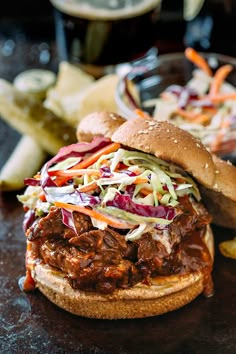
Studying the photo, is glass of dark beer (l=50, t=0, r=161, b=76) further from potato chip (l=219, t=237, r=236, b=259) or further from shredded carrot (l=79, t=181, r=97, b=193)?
shredded carrot (l=79, t=181, r=97, b=193)

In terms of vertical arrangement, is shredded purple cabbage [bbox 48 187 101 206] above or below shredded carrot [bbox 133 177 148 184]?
below

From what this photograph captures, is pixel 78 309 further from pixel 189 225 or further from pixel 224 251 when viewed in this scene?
pixel 224 251

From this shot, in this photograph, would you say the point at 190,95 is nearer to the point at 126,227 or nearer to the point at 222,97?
the point at 222,97

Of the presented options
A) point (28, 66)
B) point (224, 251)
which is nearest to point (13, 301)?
point (224, 251)

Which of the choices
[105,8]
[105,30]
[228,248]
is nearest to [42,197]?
[228,248]

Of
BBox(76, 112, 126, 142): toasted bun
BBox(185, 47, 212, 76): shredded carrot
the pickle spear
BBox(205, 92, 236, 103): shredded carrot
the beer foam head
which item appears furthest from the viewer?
→ the beer foam head

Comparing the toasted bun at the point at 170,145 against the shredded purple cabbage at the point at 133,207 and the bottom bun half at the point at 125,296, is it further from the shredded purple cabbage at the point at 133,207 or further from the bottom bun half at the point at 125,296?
the bottom bun half at the point at 125,296

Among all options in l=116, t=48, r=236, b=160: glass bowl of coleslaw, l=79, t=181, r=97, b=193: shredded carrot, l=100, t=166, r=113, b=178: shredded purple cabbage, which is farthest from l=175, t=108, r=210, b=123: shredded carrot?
l=79, t=181, r=97, b=193: shredded carrot

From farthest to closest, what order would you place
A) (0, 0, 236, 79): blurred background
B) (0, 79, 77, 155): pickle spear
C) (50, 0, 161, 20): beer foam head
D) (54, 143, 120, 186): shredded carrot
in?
(0, 0, 236, 79): blurred background → (50, 0, 161, 20): beer foam head → (0, 79, 77, 155): pickle spear → (54, 143, 120, 186): shredded carrot

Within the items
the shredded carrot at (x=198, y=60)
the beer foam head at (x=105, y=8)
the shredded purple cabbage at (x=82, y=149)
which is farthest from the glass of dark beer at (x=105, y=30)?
the shredded purple cabbage at (x=82, y=149)
